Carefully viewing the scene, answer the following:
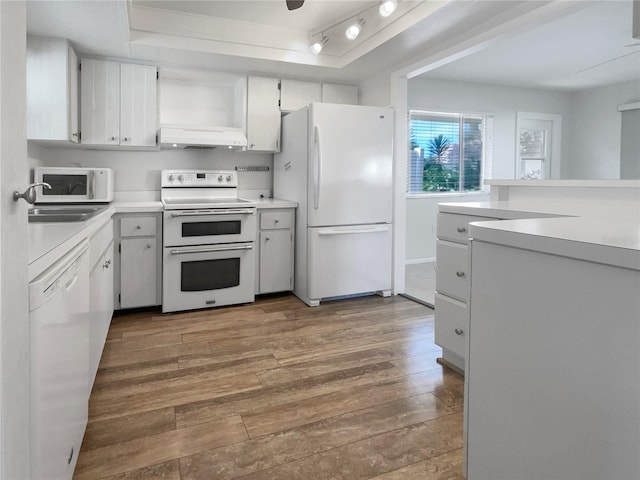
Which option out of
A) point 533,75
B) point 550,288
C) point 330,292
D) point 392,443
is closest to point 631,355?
point 550,288

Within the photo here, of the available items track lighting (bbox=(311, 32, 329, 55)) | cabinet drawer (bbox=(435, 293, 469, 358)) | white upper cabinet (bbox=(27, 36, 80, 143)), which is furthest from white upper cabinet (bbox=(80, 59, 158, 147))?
cabinet drawer (bbox=(435, 293, 469, 358))

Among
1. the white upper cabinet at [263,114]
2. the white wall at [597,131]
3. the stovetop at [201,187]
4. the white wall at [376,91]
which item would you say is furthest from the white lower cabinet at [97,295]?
the white wall at [597,131]

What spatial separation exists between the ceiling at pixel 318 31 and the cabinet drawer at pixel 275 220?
52.1 inches

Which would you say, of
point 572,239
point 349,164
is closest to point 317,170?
point 349,164

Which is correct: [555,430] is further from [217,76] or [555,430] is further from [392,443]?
[217,76]

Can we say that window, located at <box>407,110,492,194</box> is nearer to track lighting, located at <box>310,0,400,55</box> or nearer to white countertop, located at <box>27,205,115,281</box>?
track lighting, located at <box>310,0,400,55</box>

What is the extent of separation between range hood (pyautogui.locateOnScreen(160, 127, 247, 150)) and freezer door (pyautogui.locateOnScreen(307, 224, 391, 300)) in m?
1.07

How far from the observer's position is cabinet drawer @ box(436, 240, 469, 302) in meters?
2.31

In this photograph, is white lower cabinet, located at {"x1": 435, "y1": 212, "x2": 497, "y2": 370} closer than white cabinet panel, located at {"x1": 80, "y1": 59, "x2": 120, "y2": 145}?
Yes

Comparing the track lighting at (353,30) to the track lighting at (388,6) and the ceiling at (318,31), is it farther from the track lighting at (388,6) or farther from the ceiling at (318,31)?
the track lighting at (388,6)

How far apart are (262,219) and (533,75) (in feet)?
13.7

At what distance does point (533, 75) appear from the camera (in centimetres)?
559

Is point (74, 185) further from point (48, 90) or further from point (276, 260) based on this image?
point (276, 260)

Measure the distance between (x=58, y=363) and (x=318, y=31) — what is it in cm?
333
